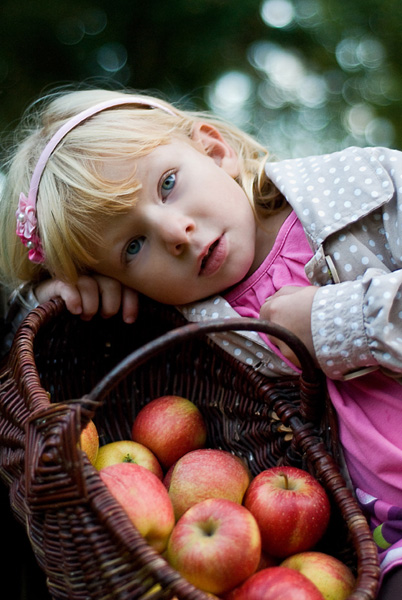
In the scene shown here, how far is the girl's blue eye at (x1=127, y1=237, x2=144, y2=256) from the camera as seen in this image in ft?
4.47

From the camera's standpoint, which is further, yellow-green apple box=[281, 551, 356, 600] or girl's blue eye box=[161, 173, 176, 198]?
girl's blue eye box=[161, 173, 176, 198]

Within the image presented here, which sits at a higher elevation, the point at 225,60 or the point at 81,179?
the point at 81,179

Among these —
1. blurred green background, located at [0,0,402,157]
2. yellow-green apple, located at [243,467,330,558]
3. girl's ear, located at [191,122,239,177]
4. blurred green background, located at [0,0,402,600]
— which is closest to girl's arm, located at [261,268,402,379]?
yellow-green apple, located at [243,467,330,558]

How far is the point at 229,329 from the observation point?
91 cm

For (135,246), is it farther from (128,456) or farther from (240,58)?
(240,58)

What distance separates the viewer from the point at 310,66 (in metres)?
3.48

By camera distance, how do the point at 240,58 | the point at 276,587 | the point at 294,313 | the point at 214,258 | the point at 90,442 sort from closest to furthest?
1. the point at 276,587
2. the point at 294,313
3. the point at 90,442
4. the point at 214,258
5. the point at 240,58

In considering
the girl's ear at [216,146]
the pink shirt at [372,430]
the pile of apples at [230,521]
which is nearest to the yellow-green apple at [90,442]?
the pile of apples at [230,521]

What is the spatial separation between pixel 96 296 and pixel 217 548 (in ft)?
2.33

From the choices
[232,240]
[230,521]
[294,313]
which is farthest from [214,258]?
[230,521]

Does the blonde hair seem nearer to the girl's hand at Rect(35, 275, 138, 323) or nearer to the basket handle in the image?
the girl's hand at Rect(35, 275, 138, 323)

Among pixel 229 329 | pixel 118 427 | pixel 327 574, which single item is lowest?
pixel 118 427

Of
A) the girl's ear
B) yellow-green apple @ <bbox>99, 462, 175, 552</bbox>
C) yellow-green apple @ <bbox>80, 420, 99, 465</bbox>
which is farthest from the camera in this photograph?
the girl's ear

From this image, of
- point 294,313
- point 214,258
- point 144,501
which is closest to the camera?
point 144,501
